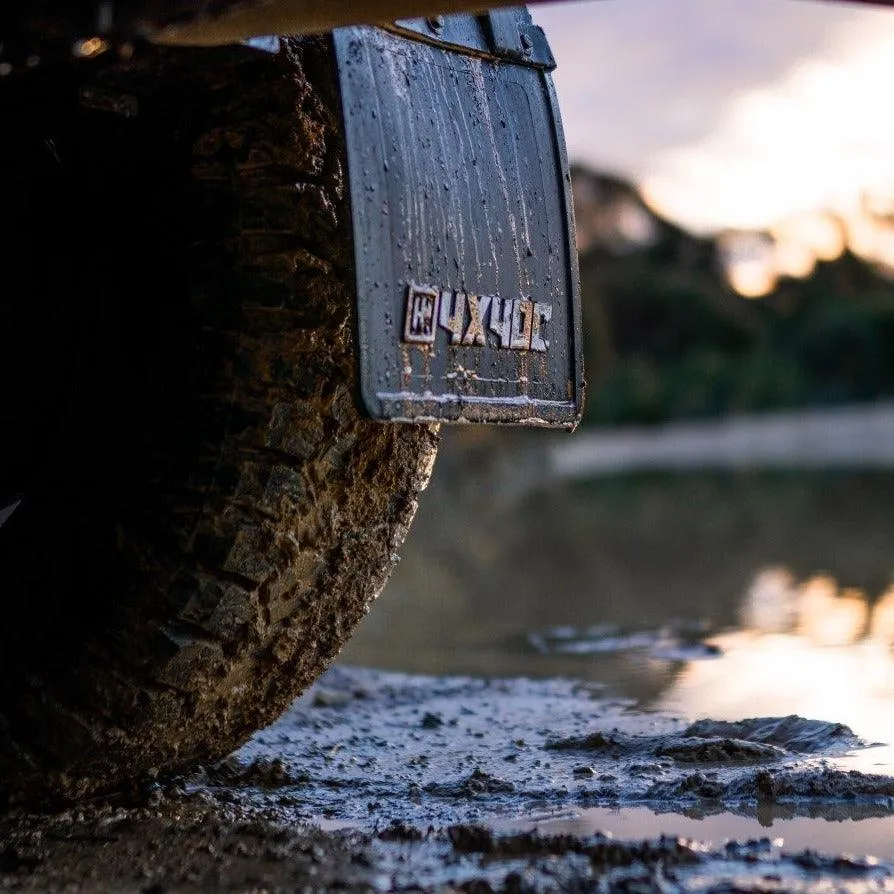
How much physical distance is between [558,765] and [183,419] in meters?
0.81

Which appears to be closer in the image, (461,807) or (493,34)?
(461,807)

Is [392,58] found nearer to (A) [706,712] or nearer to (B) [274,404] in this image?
(B) [274,404]

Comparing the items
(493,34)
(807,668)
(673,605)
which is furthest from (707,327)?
(493,34)

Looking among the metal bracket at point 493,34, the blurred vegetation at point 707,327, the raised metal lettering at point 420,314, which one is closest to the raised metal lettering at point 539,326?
the raised metal lettering at point 420,314

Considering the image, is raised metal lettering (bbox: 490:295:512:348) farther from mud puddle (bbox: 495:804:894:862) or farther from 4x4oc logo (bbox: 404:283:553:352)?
mud puddle (bbox: 495:804:894:862)

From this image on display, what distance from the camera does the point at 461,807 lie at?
78.8 inches

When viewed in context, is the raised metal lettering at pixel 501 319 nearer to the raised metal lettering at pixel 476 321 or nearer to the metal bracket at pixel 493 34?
the raised metal lettering at pixel 476 321

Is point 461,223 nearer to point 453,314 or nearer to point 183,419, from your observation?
point 453,314

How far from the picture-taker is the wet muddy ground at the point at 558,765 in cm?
167

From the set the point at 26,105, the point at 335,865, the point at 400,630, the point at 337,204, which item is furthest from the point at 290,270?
the point at 400,630

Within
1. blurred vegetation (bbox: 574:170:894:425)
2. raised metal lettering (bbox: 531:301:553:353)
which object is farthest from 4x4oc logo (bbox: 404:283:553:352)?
blurred vegetation (bbox: 574:170:894:425)

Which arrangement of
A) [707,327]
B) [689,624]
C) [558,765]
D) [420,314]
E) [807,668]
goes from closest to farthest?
[420,314]
[558,765]
[807,668]
[689,624]
[707,327]

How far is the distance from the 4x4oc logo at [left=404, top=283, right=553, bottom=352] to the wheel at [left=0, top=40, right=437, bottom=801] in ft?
0.37

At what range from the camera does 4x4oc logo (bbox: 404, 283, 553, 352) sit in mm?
1828
